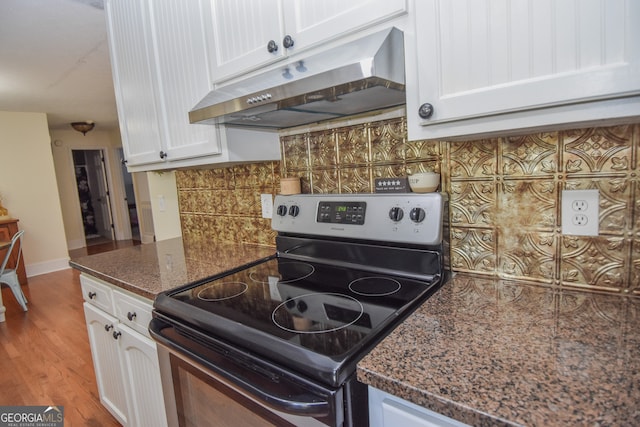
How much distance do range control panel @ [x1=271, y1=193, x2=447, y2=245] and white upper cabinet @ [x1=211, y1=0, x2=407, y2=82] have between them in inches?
20.3

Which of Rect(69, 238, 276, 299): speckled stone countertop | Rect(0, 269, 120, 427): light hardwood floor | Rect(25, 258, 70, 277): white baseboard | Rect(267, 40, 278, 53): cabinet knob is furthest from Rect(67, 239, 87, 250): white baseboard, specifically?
Rect(267, 40, 278, 53): cabinet knob

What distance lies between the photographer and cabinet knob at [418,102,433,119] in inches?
31.7

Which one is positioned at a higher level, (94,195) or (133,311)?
(94,195)

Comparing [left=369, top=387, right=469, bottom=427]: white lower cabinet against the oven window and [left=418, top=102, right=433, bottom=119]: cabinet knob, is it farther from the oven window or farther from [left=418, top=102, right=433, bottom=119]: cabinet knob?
[left=418, top=102, right=433, bottom=119]: cabinet knob

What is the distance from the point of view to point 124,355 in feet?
4.69

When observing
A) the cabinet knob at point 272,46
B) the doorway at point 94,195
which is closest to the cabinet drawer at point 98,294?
the cabinet knob at point 272,46

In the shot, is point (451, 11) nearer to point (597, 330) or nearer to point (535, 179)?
point (535, 179)

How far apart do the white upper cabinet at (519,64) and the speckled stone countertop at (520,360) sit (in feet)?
1.43

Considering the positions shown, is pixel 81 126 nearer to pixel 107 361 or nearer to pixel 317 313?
pixel 107 361

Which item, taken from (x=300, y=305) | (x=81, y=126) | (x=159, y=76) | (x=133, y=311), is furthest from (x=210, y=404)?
(x=81, y=126)

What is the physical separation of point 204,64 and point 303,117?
45 centimetres

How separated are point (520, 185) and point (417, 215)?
30cm

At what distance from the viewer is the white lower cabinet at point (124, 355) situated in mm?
1280

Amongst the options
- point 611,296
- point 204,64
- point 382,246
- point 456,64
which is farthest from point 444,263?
point 204,64
